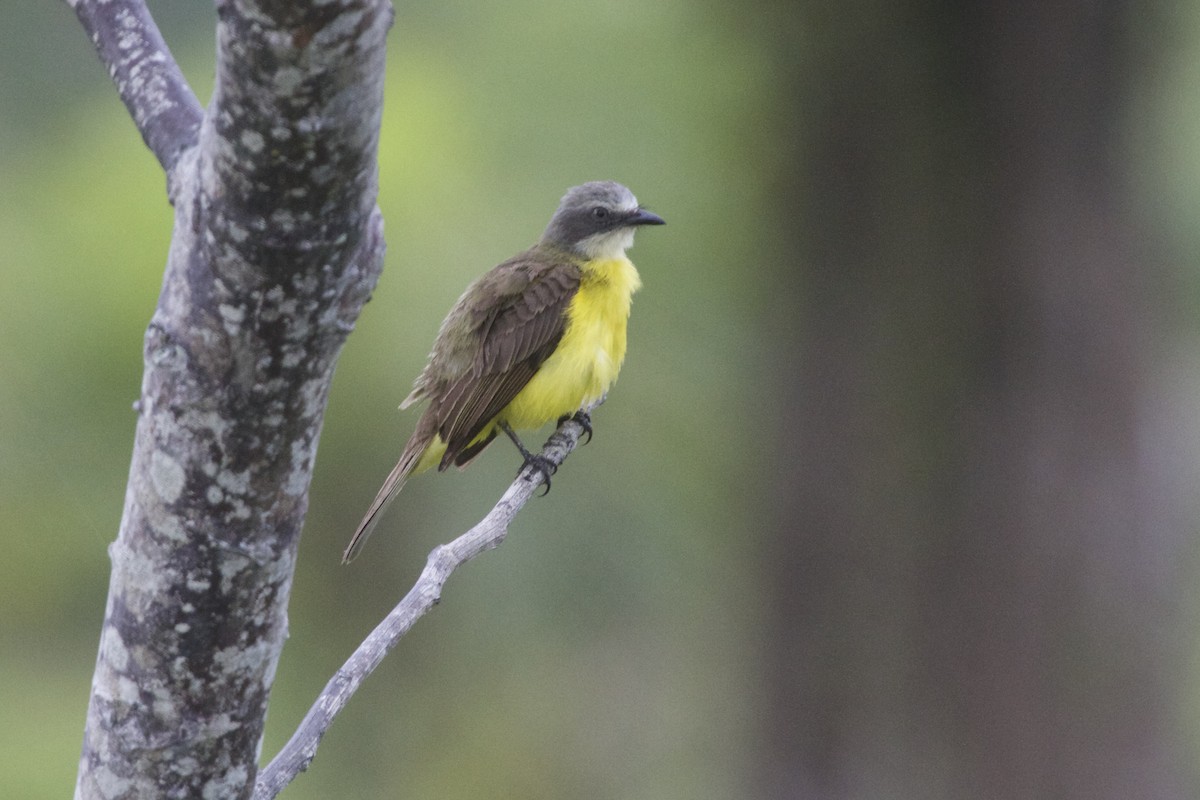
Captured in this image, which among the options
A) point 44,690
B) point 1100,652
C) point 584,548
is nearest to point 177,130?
point 1100,652

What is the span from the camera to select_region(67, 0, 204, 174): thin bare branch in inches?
70.5

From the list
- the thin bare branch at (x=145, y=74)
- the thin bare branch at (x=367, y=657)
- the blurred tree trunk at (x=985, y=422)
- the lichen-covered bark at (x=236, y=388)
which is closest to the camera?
the lichen-covered bark at (x=236, y=388)

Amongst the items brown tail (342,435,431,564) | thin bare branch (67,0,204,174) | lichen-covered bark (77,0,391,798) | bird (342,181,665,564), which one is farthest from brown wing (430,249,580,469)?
lichen-covered bark (77,0,391,798)

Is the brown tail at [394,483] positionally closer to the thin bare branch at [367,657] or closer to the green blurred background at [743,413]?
the thin bare branch at [367,657]

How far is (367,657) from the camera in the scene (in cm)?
223

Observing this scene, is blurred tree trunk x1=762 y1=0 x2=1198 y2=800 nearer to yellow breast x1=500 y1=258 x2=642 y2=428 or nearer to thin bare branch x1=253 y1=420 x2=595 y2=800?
yellow breast x1=500 y1=258 x2=642 y2=428

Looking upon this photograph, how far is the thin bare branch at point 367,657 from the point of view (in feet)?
6.75

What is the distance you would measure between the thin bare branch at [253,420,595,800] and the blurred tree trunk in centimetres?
359

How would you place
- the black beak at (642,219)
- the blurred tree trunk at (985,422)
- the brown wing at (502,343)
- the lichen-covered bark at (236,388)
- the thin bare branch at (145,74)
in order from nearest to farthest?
1. the lichen-covered bark at (236,388)
2. the thin bare branch at (145,74)
3. the brown wing at (502,343)
4. the black beak at (642,219)
5. the blurred tree trunk at (985,422)

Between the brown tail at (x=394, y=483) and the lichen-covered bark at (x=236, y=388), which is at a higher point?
the lichen-covered bark at (x=236, y=388)

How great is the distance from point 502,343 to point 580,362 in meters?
0.29

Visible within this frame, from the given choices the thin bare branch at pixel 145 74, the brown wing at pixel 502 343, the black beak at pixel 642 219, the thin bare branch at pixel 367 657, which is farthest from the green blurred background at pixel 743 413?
the thin bare branch at pixel 145 74

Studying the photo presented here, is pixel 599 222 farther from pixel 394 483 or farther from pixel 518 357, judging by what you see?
pixel 394 483

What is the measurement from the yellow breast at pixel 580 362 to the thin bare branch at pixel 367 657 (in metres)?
1.94
